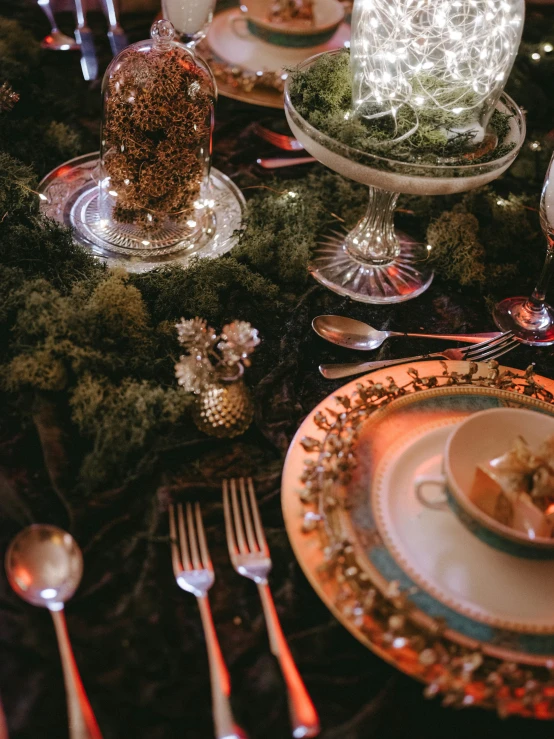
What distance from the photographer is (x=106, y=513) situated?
713 mm

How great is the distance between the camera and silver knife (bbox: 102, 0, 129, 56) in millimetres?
1558

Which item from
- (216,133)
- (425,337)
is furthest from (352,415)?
(216,133)

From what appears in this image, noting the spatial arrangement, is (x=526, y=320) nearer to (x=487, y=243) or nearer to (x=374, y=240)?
(x=487, y=243)

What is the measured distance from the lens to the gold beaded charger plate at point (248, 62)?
4.75 ft

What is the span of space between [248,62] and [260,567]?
48.9 inches

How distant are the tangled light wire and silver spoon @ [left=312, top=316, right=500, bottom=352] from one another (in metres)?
0.28

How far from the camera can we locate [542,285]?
3.36ft

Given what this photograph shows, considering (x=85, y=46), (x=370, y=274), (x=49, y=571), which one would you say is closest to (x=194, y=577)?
(x=49, y=571)

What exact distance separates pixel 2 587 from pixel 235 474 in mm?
275

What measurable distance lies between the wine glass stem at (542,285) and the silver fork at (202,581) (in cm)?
66

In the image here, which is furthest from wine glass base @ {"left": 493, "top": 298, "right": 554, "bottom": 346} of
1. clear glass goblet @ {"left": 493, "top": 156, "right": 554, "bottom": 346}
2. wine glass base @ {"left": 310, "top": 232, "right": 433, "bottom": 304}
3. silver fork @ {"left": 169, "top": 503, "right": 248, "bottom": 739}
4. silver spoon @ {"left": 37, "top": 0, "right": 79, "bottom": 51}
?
silver spoon @ {"left": 37, "top": 0, "right": 79, "bottom": 51}

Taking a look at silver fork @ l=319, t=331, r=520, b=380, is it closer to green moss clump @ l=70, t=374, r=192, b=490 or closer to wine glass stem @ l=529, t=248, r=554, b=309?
wine glass stem @ l=529, t=248, r=554, b=309

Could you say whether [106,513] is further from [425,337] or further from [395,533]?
[425,337]

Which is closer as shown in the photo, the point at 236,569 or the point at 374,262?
the point at 236,569
